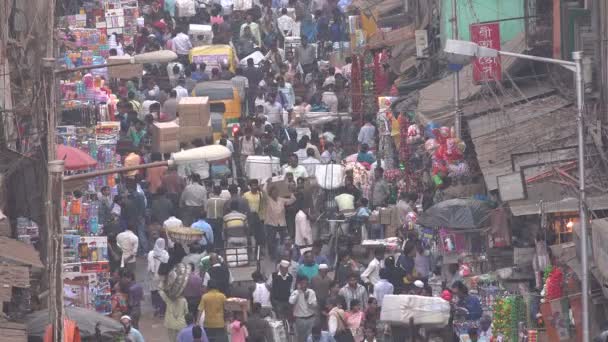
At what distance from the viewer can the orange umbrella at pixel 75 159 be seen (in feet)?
103

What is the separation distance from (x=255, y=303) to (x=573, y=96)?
22.1 ft

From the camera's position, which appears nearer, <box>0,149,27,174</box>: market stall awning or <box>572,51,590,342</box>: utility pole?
<box>572,51,590,342</box>: utility pole

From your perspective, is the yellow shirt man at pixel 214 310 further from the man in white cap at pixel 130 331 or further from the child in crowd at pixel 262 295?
the man in white cap at pixel 130 331

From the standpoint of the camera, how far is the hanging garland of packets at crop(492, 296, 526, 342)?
2619 centimetres

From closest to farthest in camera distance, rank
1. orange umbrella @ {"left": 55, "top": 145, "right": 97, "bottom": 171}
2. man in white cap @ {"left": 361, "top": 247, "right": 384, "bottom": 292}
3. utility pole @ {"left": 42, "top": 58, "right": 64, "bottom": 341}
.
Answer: utility pole @ {"left": 42, "top": 58, "right": 64, "bottom": 341} → man in white cap @ {"left": 361, "top": 247, "right": 384, "bottom": 292} → orange umbrella @ {"left": 55, "top": 145, "right": 97, "bottom": 171}

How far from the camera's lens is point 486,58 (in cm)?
3259

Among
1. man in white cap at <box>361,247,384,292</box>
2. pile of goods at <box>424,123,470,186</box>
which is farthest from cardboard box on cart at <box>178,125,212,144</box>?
man in white cap at <box>361,247,384,292</box>

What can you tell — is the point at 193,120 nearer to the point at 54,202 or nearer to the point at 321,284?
the point at 321,284

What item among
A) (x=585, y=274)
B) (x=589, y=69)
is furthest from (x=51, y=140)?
(x=589, y=69)

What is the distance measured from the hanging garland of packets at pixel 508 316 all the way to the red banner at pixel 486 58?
6.31 metres

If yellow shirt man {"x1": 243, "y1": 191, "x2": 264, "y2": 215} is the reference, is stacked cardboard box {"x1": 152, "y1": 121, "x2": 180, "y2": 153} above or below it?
above

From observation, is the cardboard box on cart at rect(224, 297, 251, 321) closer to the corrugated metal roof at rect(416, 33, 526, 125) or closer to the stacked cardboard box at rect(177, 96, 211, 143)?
the corrugated metal roof at rect(416, 33, 526, 125)

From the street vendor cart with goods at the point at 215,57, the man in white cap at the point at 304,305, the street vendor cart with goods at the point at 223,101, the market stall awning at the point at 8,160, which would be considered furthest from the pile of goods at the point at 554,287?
the street vendor cart with goods at the point at 215,57

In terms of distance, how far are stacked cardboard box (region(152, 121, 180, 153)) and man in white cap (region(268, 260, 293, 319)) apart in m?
8.82
